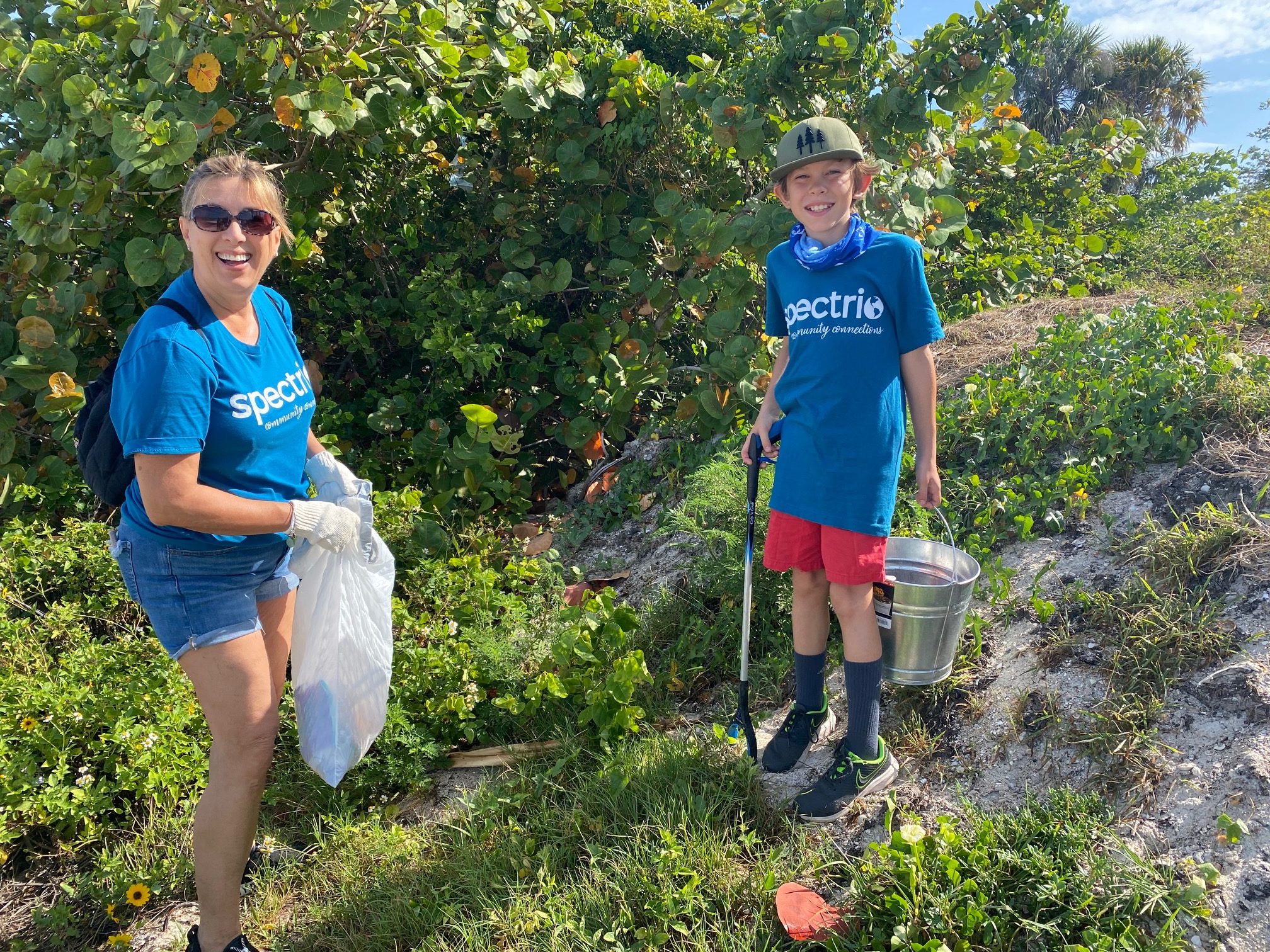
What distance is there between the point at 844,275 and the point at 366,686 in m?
1.76

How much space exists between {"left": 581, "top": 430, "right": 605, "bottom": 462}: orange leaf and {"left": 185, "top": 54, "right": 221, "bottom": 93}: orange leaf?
2.37 metres

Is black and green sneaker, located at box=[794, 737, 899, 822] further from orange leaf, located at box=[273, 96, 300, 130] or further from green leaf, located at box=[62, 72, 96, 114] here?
green leaf, located at box=[62, 72, 96, 114]

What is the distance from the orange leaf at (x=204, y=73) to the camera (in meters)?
3.36

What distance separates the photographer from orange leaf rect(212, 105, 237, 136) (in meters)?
3.53

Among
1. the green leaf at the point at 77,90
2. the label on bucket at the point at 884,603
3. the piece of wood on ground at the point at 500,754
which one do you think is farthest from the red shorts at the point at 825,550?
the green leaf at the point at 77,90

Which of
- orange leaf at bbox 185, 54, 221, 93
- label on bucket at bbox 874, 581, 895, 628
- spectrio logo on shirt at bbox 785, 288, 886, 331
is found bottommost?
label on bucket at bbox 874, 581, 895, 628

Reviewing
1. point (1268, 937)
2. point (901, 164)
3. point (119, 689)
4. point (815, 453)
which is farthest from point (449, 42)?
point (1268, 937)

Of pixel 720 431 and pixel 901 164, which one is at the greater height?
pixel 901 164

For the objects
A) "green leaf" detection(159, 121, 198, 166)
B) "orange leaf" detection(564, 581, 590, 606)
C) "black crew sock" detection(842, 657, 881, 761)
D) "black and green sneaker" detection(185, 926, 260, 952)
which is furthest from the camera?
"orange leaf" detection(564, 581, 590, 606)

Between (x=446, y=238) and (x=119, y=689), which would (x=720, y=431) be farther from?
(x=119, y=689)

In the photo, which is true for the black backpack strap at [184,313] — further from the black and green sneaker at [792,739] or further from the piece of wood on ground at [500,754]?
the black and green sneaker at [792,739]

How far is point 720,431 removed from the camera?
14.2 ft

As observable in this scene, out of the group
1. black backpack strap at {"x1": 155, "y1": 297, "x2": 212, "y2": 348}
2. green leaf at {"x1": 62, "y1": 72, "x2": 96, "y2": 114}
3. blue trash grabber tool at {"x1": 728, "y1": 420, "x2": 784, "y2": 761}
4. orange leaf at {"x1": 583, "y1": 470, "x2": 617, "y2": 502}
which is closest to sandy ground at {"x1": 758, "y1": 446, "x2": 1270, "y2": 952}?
blue trash grabber tool at {"x1": 728, "y1": 420, "x2": 784, "y2": 761}

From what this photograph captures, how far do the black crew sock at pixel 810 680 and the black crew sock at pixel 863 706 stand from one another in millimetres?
154
